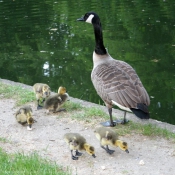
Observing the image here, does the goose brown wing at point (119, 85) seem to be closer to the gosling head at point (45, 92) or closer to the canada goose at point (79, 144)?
the canada goose at point (79, 144)

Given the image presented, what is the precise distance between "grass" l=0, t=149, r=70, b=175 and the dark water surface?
10.8ft

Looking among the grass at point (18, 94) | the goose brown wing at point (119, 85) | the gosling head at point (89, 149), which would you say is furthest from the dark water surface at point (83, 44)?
the gosling head at point (89, 149)

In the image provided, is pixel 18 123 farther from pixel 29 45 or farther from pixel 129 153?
pixel 29 45

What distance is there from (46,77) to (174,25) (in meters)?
5.89

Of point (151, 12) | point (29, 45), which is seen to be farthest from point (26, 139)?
point (151, 12)

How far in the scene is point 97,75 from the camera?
18.4 ft

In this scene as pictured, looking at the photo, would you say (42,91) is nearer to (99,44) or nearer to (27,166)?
(99,44)

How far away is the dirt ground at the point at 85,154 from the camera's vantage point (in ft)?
14.6

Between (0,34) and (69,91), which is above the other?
(69,91)

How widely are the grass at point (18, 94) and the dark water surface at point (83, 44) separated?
155 centimetres

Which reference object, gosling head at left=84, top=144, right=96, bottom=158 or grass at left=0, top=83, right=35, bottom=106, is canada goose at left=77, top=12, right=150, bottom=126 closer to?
gosling head at left=84, top=144, right=96, bottom=158

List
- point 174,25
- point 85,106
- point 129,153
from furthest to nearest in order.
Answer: point 174,25 → point 85,106 → point 129,153

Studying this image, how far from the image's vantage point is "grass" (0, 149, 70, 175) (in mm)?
4176

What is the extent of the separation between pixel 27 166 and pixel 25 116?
1.38 meters
